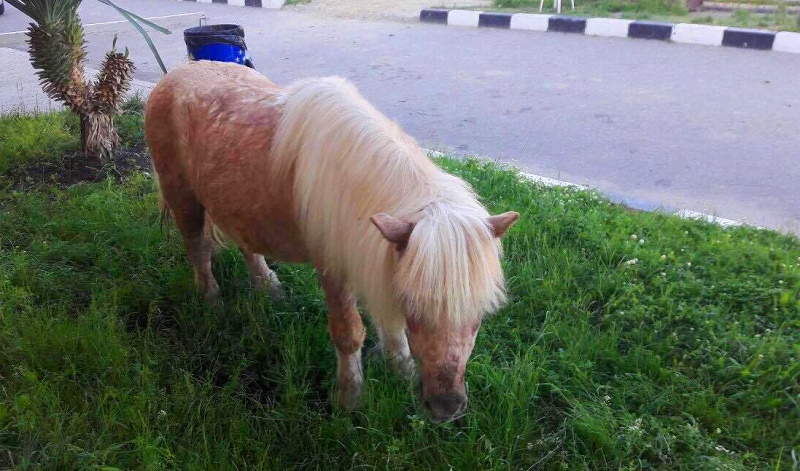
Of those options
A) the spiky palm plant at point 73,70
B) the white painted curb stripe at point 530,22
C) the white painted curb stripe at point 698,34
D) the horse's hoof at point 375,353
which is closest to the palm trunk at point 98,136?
the spiky palm plant at point 73,70

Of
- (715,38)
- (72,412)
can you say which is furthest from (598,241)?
(715,38)

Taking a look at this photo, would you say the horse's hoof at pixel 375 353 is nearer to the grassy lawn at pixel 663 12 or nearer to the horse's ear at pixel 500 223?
the horse's ear at pixel 500 223

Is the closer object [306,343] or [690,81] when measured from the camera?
[306,343]

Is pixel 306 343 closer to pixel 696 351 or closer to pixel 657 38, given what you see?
pixel 696 351

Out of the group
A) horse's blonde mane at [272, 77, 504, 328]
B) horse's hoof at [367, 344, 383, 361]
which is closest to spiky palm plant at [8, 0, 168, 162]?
horse's blonde mane at [272, 77, 504, 328]

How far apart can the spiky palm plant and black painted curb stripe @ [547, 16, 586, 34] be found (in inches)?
261

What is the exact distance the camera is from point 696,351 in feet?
9.32

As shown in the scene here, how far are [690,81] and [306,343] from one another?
17.8 ft

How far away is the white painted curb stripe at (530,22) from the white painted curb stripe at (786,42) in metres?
3.06

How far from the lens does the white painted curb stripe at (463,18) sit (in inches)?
402

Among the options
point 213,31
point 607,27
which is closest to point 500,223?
point 213,31

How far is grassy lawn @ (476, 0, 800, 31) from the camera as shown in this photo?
8625mm

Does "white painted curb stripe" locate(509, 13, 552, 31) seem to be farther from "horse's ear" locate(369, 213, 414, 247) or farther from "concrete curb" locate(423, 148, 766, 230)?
"horse's ear" locate(369, 213, 414, 247)

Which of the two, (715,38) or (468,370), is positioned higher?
(715,38)
